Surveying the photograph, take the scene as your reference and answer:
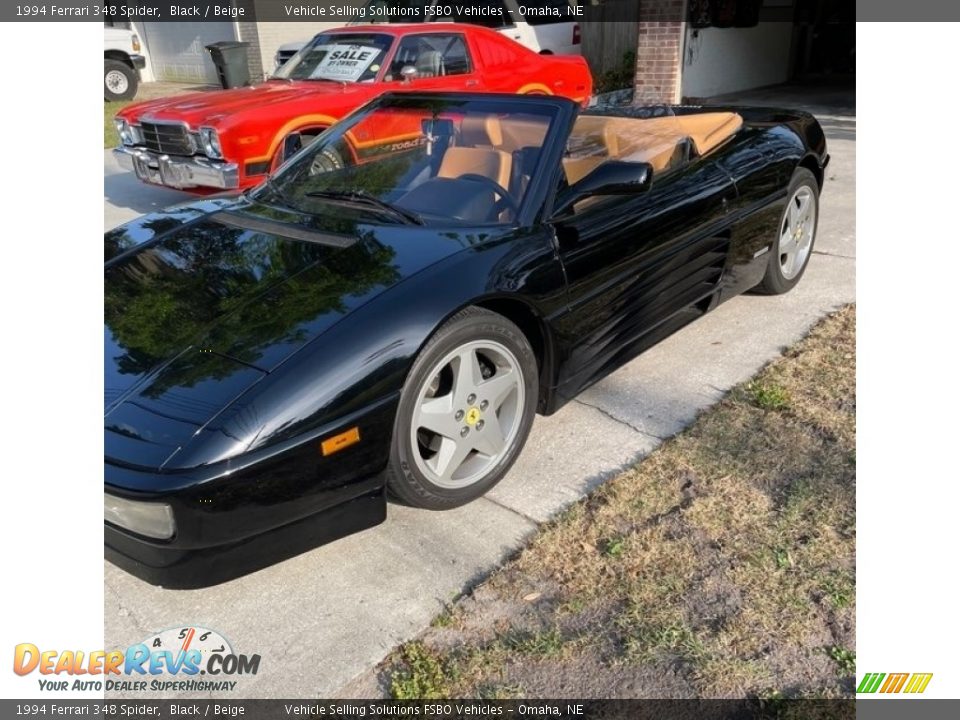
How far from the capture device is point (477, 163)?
2980 millimetres

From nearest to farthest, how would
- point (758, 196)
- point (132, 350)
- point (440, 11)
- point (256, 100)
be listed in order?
point (132, 350) < point (758, 196) < point (256, 100) < point (440, 11)

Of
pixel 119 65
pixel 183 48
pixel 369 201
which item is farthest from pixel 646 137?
pixel 183 48

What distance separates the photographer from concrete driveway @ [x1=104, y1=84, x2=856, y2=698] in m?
2.10

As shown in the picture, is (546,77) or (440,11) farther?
(440,11)

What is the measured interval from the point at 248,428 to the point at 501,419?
98 cm

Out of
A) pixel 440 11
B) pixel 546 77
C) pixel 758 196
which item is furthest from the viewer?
pixel 440 11

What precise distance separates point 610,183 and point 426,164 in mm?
754

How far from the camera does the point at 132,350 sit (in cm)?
227

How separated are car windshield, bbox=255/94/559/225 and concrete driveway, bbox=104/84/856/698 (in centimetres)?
96

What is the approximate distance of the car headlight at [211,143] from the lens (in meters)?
5.86

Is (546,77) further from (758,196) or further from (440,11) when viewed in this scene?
(758,196)

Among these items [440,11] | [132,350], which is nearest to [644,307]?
[132,350]
